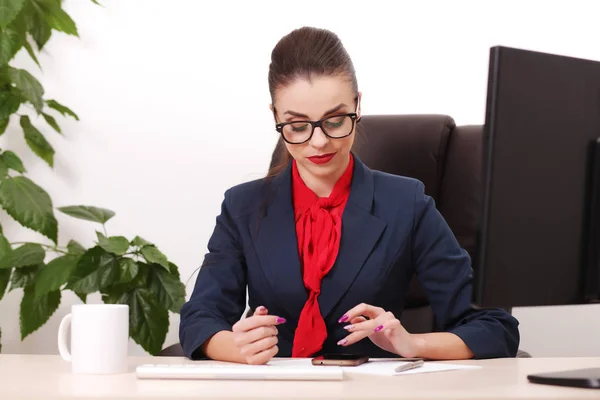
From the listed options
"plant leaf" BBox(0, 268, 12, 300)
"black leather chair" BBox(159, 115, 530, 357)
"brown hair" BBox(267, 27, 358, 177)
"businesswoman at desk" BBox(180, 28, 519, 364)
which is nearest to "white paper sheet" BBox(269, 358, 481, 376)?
"businesswoman at desk" BBox(180, 28, 519, 364)

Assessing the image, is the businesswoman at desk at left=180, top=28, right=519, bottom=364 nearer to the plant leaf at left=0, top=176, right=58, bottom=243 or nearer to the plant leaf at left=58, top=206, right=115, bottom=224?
the plant leaf at left=58, top=206, right=115, bottom=224

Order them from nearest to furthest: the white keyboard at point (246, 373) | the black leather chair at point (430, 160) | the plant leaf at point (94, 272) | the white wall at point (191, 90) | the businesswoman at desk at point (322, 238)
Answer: the white keyboard at point (246, 373), the businesswoman at desk at point (322, 238), the black leather chair at point (430, 160), the plant leaf at point (94, 272), the white wall at point (191, 90)

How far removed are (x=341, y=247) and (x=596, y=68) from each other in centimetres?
78

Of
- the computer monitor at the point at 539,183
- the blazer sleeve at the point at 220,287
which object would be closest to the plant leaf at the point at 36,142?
the blazer sleeve at the point at 220,287

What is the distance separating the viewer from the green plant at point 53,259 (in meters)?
2.30

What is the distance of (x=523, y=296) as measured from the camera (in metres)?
0.98

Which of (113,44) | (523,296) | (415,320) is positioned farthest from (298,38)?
(113,44)

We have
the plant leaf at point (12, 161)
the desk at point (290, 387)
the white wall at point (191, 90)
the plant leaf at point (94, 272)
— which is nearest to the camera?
the desk at point (290, 387)

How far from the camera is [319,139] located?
159cm

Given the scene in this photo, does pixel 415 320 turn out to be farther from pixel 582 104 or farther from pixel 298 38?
pixel 582 104

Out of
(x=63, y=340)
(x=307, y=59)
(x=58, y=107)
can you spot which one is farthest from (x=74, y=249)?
(x=63, y=340)

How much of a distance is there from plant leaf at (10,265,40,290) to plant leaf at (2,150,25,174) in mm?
297

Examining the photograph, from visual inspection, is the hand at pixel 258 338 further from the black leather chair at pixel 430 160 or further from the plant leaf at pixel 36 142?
the plant leaf at pixel 36 142

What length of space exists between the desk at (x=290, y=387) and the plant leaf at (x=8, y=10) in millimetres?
1352
